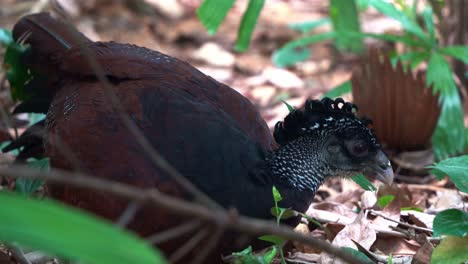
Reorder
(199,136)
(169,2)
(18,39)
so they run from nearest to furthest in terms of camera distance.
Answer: (199,136), (18,39), (169,2)

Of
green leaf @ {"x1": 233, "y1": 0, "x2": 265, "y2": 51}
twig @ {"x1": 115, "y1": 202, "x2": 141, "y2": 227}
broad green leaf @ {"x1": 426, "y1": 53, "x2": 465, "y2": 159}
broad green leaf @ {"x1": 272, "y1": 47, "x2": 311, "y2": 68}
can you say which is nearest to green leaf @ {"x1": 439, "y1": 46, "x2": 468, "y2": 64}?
broad green leaf @ {"x1": 426, "y1": 53, "x2": 465, "y2": 159}

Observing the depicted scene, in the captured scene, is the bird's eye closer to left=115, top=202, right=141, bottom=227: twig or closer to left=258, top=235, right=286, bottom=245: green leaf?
left=258, top=235, right=286, bottom=245: green leaf

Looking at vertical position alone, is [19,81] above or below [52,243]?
above

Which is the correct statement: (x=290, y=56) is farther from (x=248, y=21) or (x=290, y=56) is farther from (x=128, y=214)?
Answer: (x=128, y=214)

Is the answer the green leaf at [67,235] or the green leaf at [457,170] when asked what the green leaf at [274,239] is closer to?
the green leaf at [457,170]

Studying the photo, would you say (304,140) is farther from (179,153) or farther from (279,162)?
(179,153)

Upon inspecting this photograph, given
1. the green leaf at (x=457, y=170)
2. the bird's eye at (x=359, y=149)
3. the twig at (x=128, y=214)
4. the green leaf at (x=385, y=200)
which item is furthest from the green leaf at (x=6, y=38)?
the twig at (x=128, y=214)

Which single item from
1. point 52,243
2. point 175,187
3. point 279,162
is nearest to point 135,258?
point 52,243

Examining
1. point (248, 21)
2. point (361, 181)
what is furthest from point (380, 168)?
point (248, 21)
